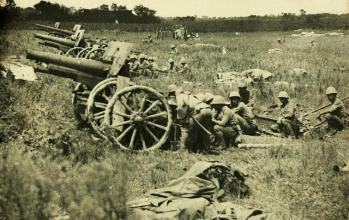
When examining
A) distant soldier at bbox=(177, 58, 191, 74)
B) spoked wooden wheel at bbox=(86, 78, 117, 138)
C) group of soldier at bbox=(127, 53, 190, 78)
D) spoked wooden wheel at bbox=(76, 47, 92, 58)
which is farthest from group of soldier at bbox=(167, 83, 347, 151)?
distant soldier at bbox=(177, 58, 191, 74)

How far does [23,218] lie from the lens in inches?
188

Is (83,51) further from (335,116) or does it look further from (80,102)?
(335,116)

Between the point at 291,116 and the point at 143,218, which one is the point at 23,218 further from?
the point at 291,116

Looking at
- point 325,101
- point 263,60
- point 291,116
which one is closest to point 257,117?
point 291,116

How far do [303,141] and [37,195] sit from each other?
6.64 metres

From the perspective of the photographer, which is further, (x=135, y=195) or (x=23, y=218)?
(x=135, y=195)

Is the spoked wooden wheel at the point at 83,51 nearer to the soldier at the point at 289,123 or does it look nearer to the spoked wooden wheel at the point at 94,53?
the spoked wooden wheel at the point at 94,53

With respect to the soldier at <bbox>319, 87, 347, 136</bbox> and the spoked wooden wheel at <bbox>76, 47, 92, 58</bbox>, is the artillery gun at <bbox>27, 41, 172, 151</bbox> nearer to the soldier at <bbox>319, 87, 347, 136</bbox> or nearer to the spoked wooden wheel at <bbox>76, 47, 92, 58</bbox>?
the soldier at <bbox>319, 87, 347, 136</bbox>

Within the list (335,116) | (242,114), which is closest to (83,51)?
(242,114)

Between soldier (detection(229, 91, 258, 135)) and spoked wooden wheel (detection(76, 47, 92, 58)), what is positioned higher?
spoked wooden wheel (detection(76, 47, 92, 58))

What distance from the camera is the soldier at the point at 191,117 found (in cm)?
877

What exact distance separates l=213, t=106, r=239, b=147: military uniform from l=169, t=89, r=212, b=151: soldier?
54 centimetres

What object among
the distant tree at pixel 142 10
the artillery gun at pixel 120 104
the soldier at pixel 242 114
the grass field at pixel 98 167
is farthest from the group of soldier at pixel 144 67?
the distant tree at pixel 142 10

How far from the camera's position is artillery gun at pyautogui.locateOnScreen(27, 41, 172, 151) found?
8305 mm
